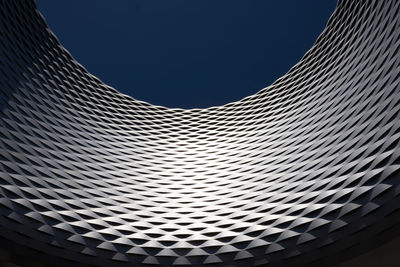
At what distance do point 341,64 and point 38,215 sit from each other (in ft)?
72.2

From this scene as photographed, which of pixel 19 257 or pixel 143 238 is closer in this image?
pixel 19 257

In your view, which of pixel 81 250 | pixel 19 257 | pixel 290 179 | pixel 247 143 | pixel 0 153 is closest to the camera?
pixel 19 257

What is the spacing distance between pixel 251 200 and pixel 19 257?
12.3 m

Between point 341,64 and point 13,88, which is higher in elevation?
point 341,64

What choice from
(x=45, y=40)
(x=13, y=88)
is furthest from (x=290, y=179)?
(x=45, y=40)

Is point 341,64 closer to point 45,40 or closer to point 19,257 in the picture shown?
point 45,40

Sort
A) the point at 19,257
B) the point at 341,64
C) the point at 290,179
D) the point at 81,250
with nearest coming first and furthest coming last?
the point at 19,257 < the point at 81,250 < the point at 290,179 < the point at 341,64

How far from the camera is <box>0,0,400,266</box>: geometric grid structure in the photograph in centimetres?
1591

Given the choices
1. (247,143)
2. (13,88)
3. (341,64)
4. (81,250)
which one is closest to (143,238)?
(81,250)

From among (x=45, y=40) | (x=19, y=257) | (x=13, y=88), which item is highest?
(x=45, y=40)

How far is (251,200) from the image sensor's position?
23.0 meters

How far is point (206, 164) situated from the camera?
107 ft

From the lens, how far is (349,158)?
1931 centimetres

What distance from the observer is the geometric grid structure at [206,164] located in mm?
15914
